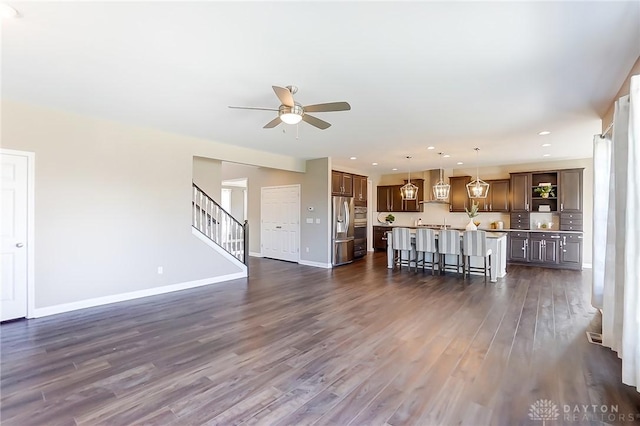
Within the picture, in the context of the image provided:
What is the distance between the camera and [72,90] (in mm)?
3441

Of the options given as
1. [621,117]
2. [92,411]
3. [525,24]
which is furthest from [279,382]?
[621,117]

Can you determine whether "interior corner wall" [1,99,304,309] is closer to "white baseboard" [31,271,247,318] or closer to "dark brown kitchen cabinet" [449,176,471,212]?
"white baseboard" [31,271,247,318]

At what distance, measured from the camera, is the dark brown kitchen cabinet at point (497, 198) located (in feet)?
27.9

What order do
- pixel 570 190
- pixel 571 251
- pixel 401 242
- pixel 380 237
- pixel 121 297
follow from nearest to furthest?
pixel 121 297
pixel 401 242
pixel 571 251
pixel 570 190
pixel 380 237

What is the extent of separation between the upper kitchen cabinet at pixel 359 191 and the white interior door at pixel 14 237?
22.0 feet

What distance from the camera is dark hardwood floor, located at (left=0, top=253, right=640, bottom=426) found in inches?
83.0

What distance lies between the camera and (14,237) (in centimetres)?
382

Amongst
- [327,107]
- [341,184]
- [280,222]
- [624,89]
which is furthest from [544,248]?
[327,107]

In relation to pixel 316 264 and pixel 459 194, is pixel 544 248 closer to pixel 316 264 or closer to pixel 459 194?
pixel 459 194

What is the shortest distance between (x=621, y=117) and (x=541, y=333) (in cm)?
236

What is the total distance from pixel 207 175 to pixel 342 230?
3609 millimetres

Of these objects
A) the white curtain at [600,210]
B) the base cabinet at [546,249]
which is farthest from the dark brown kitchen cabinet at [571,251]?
the white curtain at [600,210]

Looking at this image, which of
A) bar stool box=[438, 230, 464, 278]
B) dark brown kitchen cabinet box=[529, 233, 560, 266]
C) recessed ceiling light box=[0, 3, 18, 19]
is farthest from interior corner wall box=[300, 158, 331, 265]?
recessed ceiling light box=[0, 3, 18, 19]

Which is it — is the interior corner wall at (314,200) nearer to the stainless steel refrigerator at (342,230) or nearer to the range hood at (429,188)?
the stainless steel refrigerator at (342,230)
